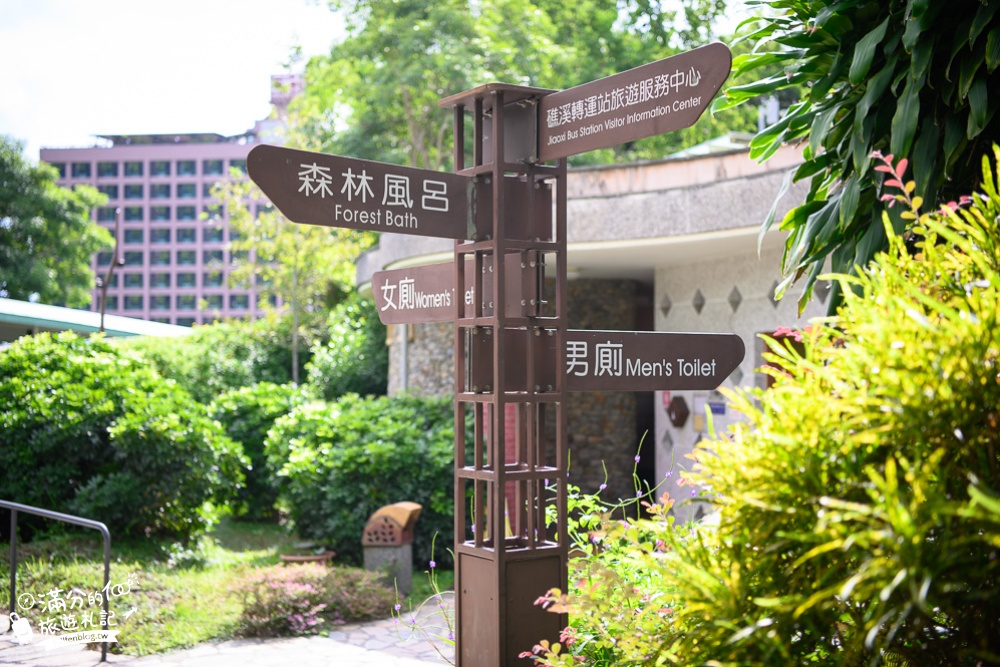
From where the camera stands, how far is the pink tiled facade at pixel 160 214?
95188 mm

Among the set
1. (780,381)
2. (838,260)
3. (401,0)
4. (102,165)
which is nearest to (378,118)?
(401,0)

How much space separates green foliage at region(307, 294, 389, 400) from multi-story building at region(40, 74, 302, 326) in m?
78.8

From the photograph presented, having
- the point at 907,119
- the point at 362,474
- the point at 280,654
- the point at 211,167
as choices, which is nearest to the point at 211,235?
the point at 211,167

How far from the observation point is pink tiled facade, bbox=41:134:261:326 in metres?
95.2

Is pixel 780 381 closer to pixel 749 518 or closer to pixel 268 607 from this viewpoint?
pixel 749 518

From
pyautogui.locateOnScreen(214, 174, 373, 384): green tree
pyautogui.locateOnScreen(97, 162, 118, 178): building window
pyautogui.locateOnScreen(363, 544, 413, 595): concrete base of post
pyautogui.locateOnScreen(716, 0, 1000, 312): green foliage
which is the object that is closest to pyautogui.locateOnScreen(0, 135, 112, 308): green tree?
pyautogui.locateOnScreen(214, 174, 373, 384): green tree

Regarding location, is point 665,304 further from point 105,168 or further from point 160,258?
point 105,168

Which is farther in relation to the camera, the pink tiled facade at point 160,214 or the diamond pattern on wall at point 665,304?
the pink tiled facade at point 160,214

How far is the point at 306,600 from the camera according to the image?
7.63 meters

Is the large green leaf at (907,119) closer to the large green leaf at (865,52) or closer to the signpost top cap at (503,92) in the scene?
the large green leaf at (865,52)

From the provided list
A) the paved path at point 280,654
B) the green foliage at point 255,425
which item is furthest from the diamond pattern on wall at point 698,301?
the green foliage at point 255,425

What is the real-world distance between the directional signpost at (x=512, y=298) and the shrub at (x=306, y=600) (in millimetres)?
3960

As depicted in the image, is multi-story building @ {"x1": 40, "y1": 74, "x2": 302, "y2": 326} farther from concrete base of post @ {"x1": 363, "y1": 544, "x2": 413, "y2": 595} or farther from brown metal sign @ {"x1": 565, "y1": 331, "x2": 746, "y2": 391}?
brown metal sign @ {"x1": 565, "y1": 331, "x2": 746, "y2": 391}

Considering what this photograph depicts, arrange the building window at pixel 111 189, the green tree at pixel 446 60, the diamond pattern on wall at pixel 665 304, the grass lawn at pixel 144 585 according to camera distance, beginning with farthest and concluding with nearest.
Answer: the building window at pixel 111 189
the green tree at pixel 446 60
the diamond pattern on wall at pixel 665 304
the grass lawn at pixel 144 585
